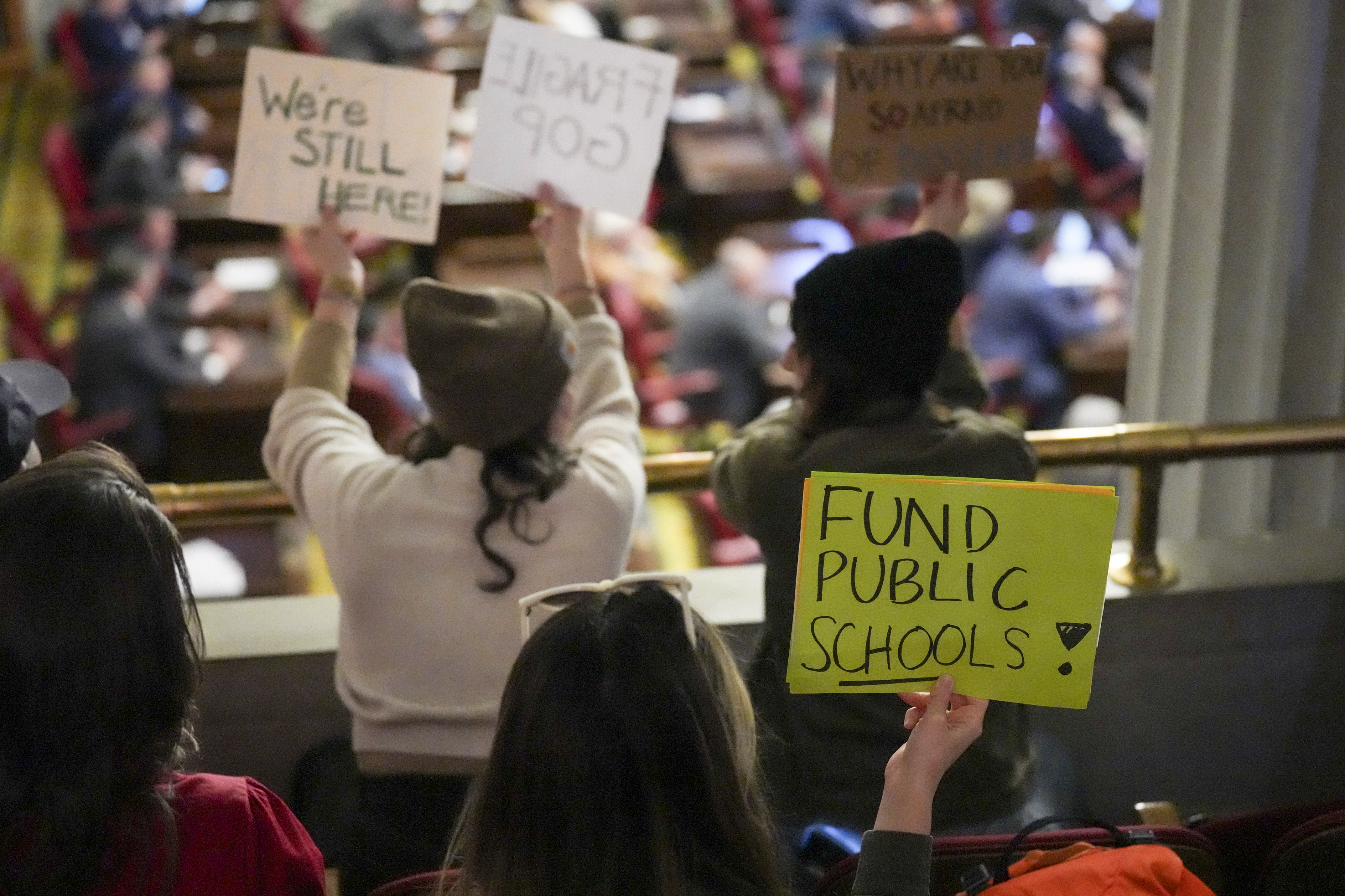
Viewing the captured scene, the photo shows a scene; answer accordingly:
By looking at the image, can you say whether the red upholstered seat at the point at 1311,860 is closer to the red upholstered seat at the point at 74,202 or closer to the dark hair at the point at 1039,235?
the dark hair at the point at 1039,235

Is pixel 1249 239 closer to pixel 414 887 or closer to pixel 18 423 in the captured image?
pixel 414 887

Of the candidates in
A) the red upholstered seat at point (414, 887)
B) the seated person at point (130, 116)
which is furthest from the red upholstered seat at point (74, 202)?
the red upholstered seat at point (414, 887)

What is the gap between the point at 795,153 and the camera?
7.31 m

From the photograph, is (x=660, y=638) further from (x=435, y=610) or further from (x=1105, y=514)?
(x=435, y=610)

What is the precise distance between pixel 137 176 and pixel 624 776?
245 inches

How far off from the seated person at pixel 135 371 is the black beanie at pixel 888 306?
391cm

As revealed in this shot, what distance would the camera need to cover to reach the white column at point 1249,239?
2.67m

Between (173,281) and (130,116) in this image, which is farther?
(130,116)

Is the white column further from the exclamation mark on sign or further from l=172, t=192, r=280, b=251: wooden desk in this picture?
l=172, t=192, r=280, b=251: wooden desk

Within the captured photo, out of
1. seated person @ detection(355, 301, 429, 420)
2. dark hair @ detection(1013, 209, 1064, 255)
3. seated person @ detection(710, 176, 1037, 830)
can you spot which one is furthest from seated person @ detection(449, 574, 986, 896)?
dark hair @ detection(1013, 209, 1064, 255)

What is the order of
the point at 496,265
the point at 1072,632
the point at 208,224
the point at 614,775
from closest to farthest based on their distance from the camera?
the point at 614,775
the point at 1072,632
the point at 496,265
the point at 208,224

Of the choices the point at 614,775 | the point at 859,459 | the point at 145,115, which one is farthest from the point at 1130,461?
the point at 145,115

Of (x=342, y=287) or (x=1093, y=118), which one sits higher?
(x=1093, y=118)

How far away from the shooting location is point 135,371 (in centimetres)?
533
